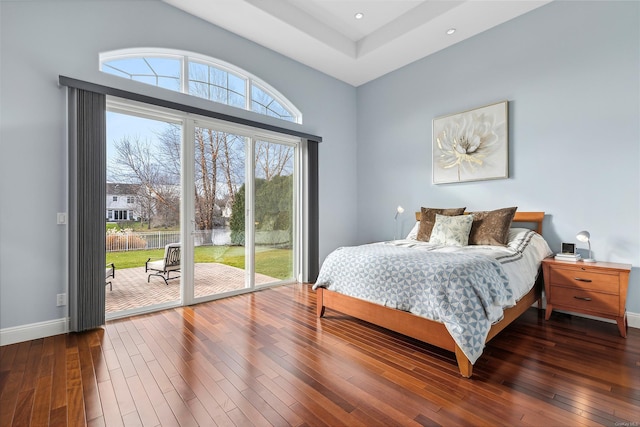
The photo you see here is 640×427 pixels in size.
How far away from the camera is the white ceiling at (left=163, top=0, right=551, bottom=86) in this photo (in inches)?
131

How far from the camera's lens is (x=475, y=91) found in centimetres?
388

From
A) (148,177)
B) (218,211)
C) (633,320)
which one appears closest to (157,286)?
(218,211)

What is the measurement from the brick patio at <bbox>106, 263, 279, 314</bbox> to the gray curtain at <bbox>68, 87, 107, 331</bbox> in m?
0.33

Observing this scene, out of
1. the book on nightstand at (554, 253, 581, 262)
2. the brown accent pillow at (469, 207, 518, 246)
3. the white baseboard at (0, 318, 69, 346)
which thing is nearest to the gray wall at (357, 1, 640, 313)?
the book on nightstand at (554, 253, 581, 262)

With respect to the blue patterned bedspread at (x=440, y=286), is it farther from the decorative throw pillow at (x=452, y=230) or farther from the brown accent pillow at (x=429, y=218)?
the brown accent pillow at (x=429, y=218)

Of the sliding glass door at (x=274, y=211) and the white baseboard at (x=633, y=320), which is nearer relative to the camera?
the white baseboard at (x=633, y=320)

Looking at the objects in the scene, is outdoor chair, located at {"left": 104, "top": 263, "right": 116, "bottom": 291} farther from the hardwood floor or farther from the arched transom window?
the arched transom window

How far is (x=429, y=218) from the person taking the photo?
3.80m

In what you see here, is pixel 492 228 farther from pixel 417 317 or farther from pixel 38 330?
pixel 38 330

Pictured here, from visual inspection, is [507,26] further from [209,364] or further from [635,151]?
[209,364]

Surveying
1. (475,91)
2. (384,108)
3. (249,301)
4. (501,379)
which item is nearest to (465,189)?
(475,91)

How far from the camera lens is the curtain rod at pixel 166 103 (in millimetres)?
2660

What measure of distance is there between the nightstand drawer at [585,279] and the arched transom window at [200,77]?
3.81 metres

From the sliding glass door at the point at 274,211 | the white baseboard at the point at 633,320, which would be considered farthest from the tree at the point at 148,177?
the white baseboard at the point at 633,320
